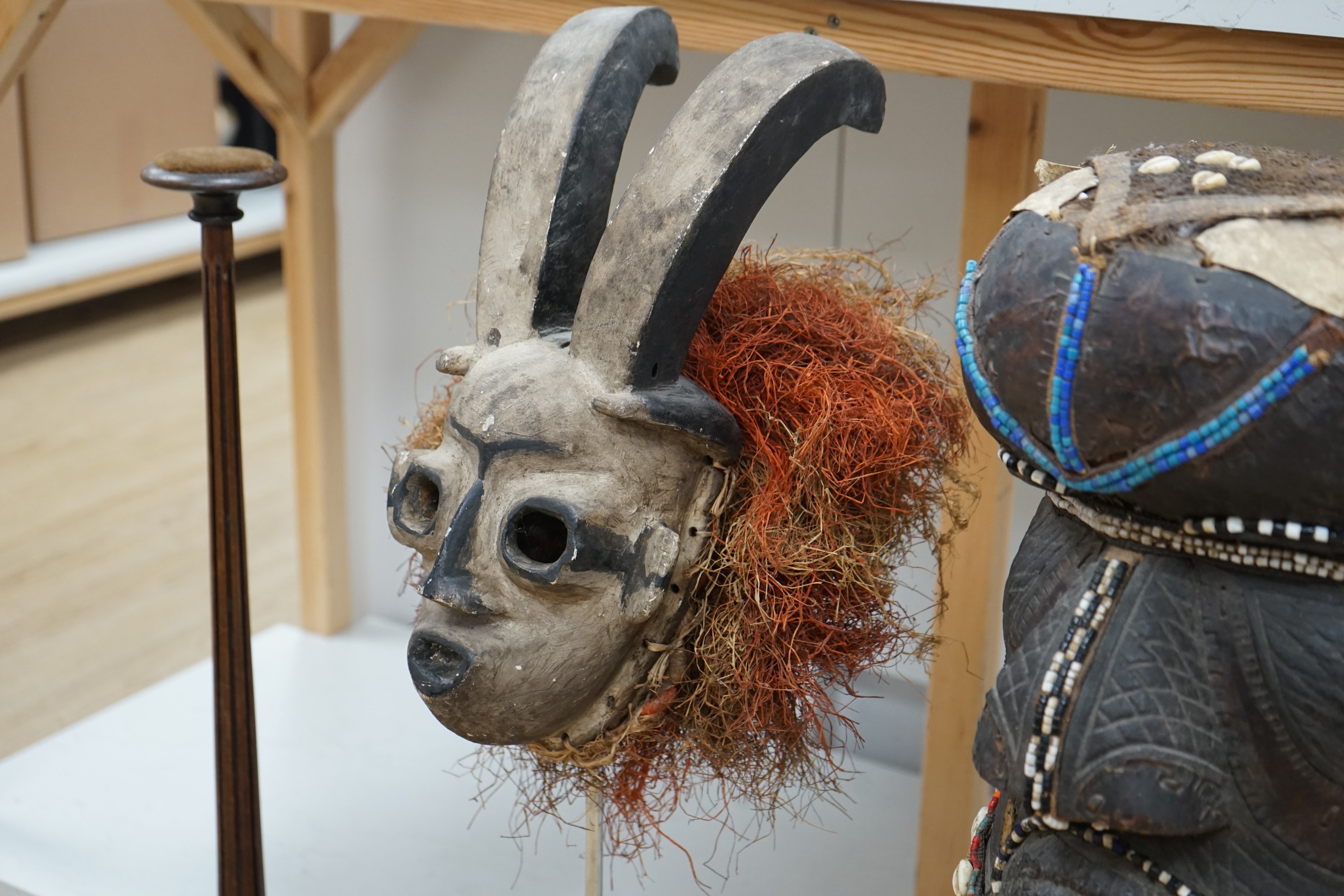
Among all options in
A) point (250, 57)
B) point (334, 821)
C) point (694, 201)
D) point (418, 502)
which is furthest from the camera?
point (250, 57)

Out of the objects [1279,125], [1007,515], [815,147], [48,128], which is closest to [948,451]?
[1007,515]

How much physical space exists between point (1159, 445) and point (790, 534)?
0.36m

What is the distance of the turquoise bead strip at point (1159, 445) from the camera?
2.14ft

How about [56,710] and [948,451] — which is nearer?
[948,451]

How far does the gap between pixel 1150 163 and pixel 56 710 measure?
6.33 feet

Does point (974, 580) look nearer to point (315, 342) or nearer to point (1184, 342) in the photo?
point (1184, 342)

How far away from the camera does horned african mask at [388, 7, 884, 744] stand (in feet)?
3.14

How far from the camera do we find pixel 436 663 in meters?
1.00

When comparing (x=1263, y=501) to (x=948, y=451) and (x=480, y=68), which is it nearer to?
(x=948, y=451)

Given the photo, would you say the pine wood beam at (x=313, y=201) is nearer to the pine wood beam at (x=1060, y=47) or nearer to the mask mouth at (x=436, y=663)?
the pine wood beam at (x=1060, y=47)

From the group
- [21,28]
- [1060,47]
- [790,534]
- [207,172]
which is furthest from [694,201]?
[21,28]

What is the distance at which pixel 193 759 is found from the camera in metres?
1.86

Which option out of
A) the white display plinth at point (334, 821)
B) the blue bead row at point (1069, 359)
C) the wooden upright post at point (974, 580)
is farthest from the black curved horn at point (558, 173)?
the white display plinth at point (334, 821)

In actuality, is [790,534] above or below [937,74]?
below
